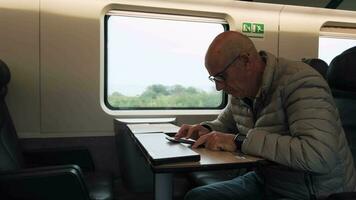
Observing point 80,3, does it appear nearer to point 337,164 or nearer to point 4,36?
point 4,36

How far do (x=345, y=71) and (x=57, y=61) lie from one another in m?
2.20

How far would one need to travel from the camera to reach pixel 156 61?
10.6 feet

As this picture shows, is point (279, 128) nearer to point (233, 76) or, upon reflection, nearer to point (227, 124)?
point (233, 76)

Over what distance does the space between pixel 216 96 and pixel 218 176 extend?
43.7 inches

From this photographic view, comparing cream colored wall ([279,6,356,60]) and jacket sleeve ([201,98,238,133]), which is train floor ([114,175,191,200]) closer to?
jacket sleeve ([201,98,238,133])

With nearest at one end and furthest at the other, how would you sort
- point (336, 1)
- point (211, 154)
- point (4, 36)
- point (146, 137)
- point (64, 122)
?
point (211, 154) < point (146, 137) < point (4, 36) < point (64, 122) < point (336, 1)

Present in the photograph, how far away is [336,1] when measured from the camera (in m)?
3.36

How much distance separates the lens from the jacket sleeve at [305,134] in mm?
1332

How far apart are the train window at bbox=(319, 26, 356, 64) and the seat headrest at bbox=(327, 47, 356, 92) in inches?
75.6

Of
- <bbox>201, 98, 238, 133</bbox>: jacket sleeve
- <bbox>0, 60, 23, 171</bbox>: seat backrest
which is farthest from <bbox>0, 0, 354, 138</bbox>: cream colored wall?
<bbox>201, 98, 238, 133</bbox>: jacket sleeve

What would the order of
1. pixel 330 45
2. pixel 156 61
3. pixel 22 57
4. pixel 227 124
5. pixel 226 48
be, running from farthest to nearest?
pixel 330 45 → pixel 156 61 → pixel 22 57 → pixel 227 124 → pixel 226 48

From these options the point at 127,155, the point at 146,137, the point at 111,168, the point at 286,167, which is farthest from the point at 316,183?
the point at 111,168

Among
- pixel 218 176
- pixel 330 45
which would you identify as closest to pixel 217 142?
pixel 218 176

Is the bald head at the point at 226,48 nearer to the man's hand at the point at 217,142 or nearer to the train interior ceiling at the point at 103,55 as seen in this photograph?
the man's hand at the point at 217,142
